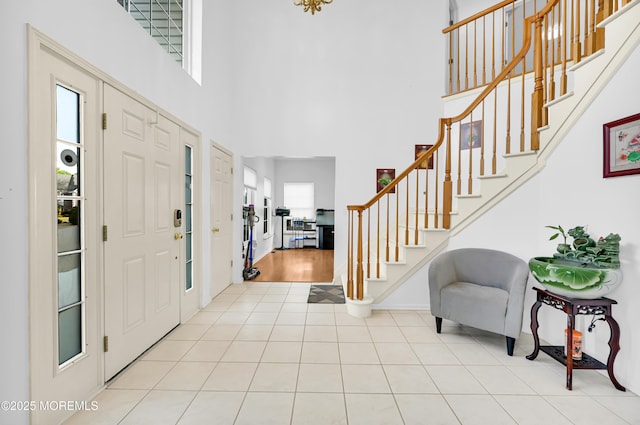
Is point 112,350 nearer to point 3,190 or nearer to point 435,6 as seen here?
point 3,190

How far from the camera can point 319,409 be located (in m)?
1.87

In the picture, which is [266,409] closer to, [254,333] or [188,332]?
[254,333]

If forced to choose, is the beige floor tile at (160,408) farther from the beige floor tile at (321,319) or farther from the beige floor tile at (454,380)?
the beige floor tile at (454,380)

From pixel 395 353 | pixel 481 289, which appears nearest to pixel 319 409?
pixel 395 353

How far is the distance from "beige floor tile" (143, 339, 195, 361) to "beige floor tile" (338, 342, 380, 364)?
138 cm

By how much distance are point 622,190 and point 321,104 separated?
12.4 feet

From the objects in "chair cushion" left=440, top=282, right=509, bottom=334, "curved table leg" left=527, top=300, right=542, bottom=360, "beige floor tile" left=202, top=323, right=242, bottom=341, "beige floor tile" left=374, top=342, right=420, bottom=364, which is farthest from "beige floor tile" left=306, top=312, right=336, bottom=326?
"curved table leg" left=527, top=300, right=542, bottom=360

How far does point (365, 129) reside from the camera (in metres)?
4.78

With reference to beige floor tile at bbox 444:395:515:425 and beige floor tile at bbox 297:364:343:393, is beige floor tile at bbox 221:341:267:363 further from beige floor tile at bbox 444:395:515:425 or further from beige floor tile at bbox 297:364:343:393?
beige floor tile at bbox 444:395:515:425

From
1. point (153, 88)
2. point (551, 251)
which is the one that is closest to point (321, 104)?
point (153, 88)

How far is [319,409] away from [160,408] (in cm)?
100

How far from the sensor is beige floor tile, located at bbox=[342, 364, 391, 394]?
208 centimetres

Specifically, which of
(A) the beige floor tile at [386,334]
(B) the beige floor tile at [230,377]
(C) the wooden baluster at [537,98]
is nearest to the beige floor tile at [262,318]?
(B) the beige floor tile at [230,377]

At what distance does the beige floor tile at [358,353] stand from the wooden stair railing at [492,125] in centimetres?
81
